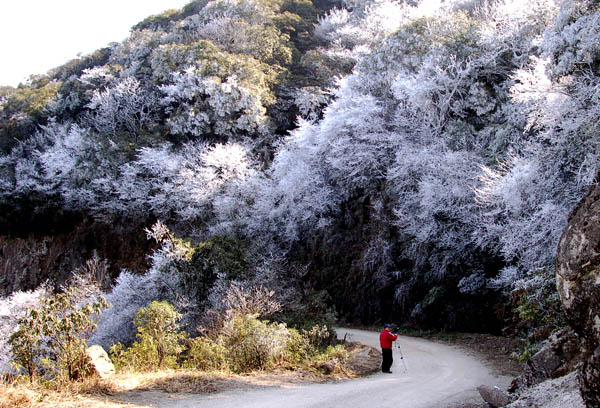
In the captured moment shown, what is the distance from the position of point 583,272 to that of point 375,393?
383 cm

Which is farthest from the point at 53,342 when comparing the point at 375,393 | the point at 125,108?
the point at 125,108

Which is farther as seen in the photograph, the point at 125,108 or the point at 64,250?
the point at 125,108

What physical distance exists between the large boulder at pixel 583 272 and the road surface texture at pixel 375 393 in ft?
9.52

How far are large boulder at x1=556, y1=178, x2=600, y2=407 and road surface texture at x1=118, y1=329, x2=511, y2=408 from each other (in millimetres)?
2901

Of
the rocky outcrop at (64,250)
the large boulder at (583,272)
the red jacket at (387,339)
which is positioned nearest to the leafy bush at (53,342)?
the red jacket at (387,339)

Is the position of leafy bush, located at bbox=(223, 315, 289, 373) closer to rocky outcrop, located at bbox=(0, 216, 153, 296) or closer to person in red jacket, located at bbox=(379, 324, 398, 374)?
person in red jacket, located at bbox=(379, 324, 398, 374)

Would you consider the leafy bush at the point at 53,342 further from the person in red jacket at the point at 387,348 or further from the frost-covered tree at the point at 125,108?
the frost-covered tree at the point at 125,108

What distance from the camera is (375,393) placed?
6.54 m

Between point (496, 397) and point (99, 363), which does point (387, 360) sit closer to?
point (496, 397)

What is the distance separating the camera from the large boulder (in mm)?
3578

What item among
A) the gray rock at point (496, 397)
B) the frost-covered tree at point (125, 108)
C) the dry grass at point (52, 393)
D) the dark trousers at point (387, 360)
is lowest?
the dark trousers at point (387, 360)

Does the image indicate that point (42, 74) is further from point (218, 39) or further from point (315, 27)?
point (315, 27)

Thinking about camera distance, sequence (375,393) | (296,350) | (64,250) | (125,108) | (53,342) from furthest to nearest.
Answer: (125,108)
(64,250)
(296,350)
(375,393)
(53,342)

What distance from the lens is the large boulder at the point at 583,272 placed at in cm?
358
